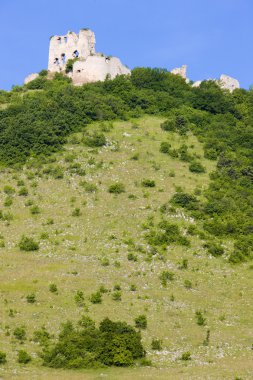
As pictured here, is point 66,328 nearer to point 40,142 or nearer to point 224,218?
point 224,218

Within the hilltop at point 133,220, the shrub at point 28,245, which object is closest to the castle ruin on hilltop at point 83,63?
the hilltop at point 133,220

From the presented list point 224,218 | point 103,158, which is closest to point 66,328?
point 224,218

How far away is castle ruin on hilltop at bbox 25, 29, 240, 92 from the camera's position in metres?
98.8

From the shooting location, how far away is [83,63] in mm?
99250

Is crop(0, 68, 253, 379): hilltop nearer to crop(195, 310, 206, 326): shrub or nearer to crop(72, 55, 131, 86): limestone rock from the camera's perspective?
crop(195, 310, 206, 326): shrub

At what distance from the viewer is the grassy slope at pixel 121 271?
163 ft

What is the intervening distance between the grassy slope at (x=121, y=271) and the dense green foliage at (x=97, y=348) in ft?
2.95

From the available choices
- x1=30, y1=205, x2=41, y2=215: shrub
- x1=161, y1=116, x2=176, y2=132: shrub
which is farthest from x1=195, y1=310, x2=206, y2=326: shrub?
x1=161, y1=116, x2=176, y2=132: shrub

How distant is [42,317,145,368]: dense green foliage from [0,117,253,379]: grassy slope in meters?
0.90

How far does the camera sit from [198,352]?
5062 centimetres

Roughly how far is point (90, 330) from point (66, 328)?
201 centimetres

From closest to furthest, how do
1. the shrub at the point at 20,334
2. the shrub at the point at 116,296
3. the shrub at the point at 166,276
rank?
1. the shrub at the point at 20,334
2. the shrub at the point at 116,296
3. the shrub at the point at 166,276

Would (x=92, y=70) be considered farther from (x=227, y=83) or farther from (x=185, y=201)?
(x=185, y=201)

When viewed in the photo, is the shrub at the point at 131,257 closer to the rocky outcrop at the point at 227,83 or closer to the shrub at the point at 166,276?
→ the shrub at the point at 166,276
